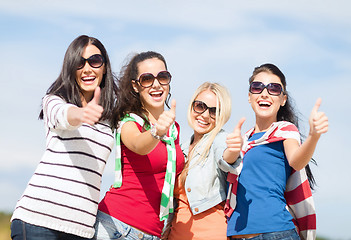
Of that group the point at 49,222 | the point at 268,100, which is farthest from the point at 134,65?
the point at 49,222

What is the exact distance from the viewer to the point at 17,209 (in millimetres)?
3629

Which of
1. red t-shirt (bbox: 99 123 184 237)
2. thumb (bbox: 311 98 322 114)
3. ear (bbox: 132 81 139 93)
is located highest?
ear (bbox: 132 81 139 93)

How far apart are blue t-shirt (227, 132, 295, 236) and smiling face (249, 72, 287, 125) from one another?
0.39 metres

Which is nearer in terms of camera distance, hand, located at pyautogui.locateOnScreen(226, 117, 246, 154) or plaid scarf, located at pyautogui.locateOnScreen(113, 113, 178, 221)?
hand, located at pyautogui.locateOnScreen(226, 117, 246, 154)

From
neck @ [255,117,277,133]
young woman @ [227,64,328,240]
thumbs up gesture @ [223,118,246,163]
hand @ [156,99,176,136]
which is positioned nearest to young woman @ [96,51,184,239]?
hand @ [156,99,176,136]

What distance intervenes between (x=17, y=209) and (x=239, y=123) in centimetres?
195

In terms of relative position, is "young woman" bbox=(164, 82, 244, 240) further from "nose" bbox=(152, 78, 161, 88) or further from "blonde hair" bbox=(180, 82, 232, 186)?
"nose" bbox=(152, 78, 161, 88)

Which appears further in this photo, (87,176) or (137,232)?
(137,232)

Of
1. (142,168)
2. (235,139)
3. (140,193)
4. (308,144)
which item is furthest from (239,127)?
(140,193)

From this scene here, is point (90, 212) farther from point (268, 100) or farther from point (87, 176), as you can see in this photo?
point (268, 100)

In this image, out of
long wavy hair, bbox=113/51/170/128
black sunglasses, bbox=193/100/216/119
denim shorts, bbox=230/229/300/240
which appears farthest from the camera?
black sunglasses, bbox=193/100/216/119

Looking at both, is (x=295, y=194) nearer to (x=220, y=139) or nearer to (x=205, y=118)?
(x=220, y=139)

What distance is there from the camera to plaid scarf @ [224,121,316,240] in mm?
4113

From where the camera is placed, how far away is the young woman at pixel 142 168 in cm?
395
